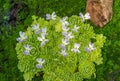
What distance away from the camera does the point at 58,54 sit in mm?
4695

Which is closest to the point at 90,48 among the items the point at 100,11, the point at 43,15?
the point at 100,11

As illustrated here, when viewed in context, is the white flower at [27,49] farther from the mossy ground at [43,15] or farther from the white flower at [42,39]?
the mossy ground at [43,15]

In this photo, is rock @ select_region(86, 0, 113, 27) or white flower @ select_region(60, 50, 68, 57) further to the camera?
rock @ select_region(86, 0, 113, 27)

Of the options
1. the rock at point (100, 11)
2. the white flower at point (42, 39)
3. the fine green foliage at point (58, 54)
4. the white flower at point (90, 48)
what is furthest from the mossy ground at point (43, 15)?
the white flower at point (42, 39)

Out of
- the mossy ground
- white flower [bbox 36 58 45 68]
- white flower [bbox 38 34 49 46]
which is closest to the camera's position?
white flower [bbox 38 34 49 46]

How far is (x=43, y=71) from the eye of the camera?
5.00 meters

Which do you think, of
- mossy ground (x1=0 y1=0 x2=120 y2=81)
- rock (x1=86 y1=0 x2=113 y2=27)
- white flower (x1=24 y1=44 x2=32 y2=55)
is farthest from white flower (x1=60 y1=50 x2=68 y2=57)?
rock (x1=86 y1=0 x2=113 y2=27)

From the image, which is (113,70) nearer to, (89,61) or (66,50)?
(89,61)

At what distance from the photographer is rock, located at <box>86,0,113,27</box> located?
5.43 meters

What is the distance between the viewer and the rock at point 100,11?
543 cm

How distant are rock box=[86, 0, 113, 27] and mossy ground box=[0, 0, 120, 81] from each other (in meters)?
0.10

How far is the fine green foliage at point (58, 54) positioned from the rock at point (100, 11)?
67 cm

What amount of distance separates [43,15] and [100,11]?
1.03 metres

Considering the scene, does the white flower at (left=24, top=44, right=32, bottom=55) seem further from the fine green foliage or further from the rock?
the rock
